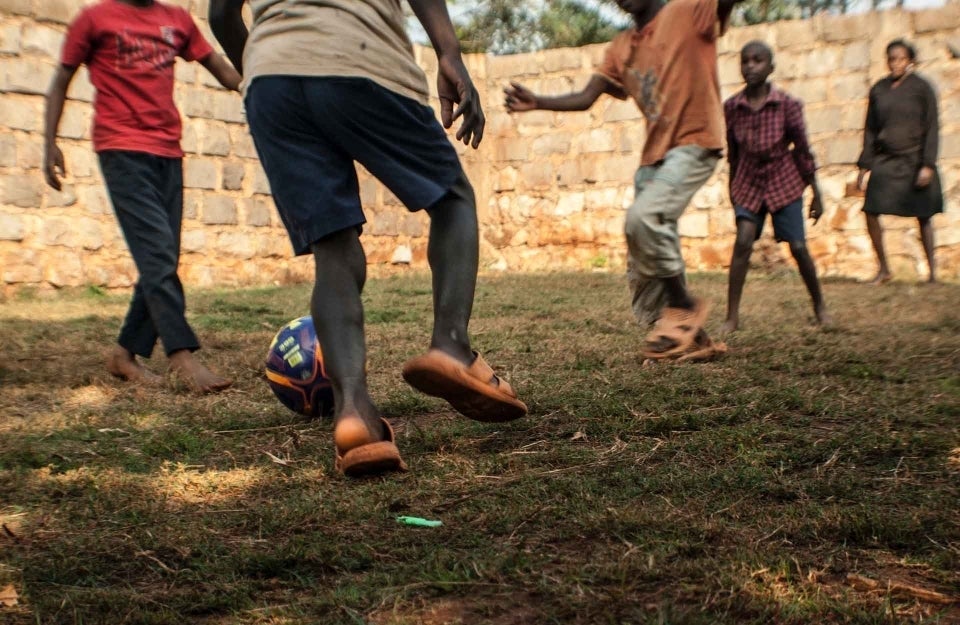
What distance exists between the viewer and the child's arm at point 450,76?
8.66ft

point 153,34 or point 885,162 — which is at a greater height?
point 153,34

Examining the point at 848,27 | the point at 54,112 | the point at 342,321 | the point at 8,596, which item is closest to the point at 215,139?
the point at 54,112

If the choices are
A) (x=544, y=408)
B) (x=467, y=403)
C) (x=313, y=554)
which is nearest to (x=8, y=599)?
(x=313, y=554)

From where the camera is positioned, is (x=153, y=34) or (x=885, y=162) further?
(x=885, y=162)

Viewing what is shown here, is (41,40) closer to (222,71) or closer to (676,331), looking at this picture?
(222,71)

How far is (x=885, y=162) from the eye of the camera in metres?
9.47

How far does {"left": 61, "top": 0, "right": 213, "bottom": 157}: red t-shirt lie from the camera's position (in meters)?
4.32

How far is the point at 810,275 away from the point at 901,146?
4.01 meters

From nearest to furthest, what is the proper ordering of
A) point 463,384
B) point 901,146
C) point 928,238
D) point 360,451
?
point 360,451
point 463,384
point 901,146
point 928,238

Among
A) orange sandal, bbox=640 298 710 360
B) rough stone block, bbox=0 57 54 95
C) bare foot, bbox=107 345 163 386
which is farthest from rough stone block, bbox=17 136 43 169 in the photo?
orange sandal, bbox=640 298 710 360

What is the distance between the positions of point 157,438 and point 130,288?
21.9ft

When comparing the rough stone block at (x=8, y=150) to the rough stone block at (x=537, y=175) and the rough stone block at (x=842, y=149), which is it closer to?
the rough stone block at (x=537, y=175)

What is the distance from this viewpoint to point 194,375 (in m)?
4.16

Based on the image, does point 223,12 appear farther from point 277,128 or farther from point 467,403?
point 467,403
